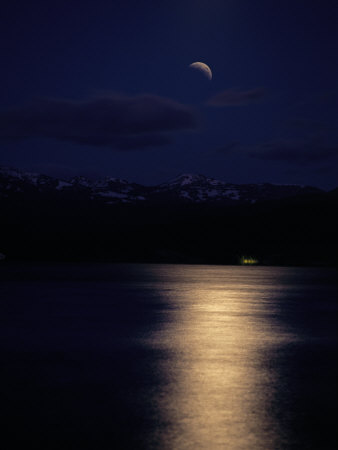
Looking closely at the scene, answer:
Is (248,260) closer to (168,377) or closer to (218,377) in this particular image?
(218,377)

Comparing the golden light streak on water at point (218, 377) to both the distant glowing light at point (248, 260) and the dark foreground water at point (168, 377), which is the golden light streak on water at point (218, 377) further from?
the distant glowing light at point (248, 260)

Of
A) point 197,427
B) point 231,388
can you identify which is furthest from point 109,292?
point 197,427

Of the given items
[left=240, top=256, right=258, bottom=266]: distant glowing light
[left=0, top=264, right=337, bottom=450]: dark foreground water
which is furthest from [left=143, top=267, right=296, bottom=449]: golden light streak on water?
[left=240, top=256, right=258, bottom=266]: distant glowing light

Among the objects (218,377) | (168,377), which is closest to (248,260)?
(218,377)

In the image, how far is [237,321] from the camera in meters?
15.3

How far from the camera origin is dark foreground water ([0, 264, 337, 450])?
622 centimetres

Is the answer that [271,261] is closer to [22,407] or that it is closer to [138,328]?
[138,328]

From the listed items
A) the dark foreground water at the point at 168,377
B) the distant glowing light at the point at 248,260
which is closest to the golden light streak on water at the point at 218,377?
the dark foreground water at the point at 168,377

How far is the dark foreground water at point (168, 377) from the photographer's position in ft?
20.4

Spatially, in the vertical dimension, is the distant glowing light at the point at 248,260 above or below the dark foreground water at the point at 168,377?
above

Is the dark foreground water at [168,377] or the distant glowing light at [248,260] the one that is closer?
the dark foreground water at [168,377]

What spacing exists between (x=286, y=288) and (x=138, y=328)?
13.5 meters

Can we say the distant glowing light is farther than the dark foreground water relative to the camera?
Yes

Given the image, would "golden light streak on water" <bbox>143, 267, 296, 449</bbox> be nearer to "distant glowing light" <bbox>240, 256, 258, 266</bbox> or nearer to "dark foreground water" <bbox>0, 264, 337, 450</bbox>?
"dark foreground water" <bbox>0, 264, 337, 450</bbox>
